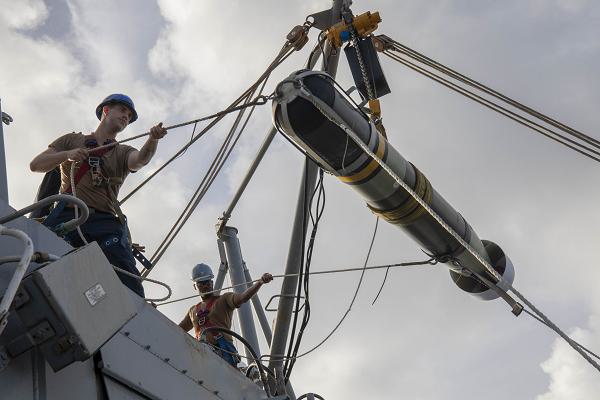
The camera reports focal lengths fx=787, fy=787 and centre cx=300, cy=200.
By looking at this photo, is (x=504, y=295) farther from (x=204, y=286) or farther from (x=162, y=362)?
(x=162, y=362)

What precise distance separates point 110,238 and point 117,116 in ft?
2.61

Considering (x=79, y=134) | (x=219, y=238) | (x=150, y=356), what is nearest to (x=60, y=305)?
(x=150, y=356)

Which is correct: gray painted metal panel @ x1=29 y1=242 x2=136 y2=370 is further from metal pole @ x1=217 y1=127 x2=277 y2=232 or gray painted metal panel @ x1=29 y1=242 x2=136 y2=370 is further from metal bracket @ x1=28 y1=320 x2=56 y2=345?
metal pole @ x1=217 y1=127 x2=277 y2=232

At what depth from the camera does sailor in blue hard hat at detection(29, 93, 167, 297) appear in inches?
169

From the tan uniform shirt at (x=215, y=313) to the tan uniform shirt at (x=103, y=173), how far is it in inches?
95.7

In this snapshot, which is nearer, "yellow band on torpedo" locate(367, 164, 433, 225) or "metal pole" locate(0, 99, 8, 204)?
"metal pole" locate(0, 99, 8, 204)

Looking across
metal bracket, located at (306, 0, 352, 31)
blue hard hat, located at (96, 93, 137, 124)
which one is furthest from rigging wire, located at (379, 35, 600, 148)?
blue hard hat, located at (96, 93, 137, 124)

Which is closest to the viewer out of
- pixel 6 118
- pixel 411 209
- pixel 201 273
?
pixel 6 118

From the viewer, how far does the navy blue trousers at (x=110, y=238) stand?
14.1 feet

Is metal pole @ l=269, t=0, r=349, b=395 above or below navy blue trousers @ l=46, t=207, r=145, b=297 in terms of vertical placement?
above

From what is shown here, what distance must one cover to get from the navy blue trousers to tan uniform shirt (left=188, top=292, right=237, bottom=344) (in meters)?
2.36

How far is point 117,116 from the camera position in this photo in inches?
185

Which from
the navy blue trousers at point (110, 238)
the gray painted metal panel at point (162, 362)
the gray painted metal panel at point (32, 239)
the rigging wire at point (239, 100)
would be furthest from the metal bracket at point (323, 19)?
the gray painted metal panel at point (32, 239)

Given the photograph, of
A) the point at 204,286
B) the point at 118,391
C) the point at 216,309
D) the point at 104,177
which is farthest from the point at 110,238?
the point at 204,286
